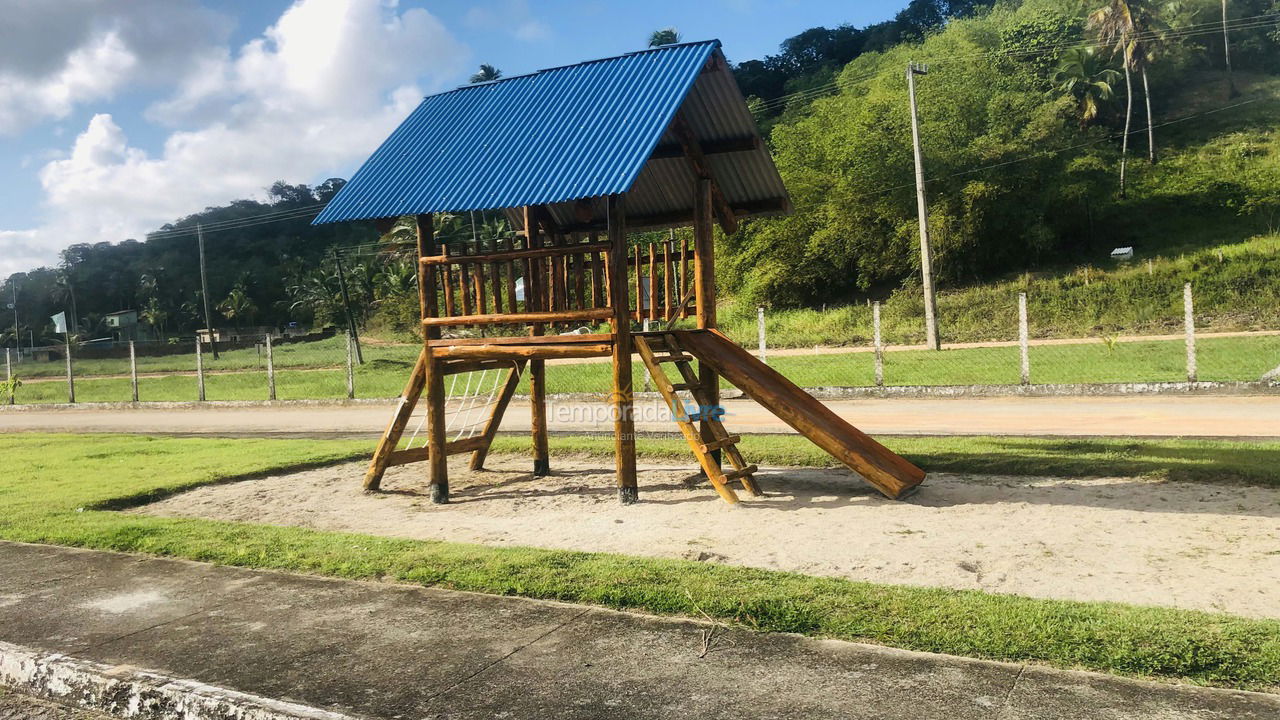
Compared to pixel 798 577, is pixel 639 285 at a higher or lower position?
higher

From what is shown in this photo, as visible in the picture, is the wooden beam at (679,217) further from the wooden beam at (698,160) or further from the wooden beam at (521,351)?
the wooden beam at (521,351)

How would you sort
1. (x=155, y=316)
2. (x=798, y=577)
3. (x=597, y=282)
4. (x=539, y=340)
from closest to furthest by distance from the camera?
(x=798, y=577), (x=539, y=340), (x=597, y=282), (x=155, y=316)

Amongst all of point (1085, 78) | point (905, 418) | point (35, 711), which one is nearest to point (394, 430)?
point (35, 711)

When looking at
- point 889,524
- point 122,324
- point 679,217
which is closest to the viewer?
point 889,524

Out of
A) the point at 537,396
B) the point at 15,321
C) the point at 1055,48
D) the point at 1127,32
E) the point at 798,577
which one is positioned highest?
the point at 1055,48

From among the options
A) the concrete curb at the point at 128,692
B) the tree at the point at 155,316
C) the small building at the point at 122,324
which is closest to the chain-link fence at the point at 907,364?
the concrete curb at the point at 128,692

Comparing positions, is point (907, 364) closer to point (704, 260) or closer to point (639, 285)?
point (704, 260)

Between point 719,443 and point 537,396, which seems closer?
point 719,443

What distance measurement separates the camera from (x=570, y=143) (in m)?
8.85

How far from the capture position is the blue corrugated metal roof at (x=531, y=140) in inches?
330

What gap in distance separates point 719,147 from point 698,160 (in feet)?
1.19

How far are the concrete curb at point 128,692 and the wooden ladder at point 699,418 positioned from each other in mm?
4757

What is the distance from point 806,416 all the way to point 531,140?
3.91 metres

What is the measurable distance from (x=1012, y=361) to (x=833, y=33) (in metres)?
85.3
